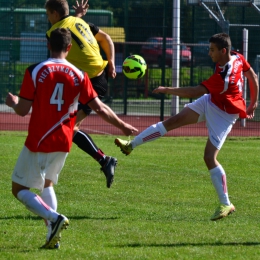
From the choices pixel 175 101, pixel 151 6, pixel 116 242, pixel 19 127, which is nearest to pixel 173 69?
pixel 175 101

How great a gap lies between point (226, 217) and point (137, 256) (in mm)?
1960

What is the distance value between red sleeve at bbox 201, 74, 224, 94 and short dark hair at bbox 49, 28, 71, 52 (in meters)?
2.01

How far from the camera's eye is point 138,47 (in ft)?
69.3

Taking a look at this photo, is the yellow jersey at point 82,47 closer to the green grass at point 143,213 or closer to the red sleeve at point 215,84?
the red sleeve at point 215,84

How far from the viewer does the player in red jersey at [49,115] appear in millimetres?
5277

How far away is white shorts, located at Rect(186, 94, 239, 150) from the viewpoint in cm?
695

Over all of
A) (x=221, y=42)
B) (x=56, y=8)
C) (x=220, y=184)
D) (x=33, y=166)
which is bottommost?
(x=220, y=184)

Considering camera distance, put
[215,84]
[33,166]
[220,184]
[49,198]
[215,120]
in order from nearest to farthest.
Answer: [33,166], [49,198], [220,184], [215,84], [215,120]

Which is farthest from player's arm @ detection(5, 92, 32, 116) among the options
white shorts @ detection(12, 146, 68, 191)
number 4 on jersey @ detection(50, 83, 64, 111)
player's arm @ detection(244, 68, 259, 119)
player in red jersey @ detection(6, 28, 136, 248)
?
player's arm @ detection(244, 68, 259, 119)

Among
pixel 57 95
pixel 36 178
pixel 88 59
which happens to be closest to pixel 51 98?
pixel 57 95

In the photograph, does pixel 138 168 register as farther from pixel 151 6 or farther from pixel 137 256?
pixel 151 6

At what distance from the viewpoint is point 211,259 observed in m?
5.29

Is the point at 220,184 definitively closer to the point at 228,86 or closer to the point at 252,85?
the point at 228,86

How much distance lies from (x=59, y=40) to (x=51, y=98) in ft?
1.54
